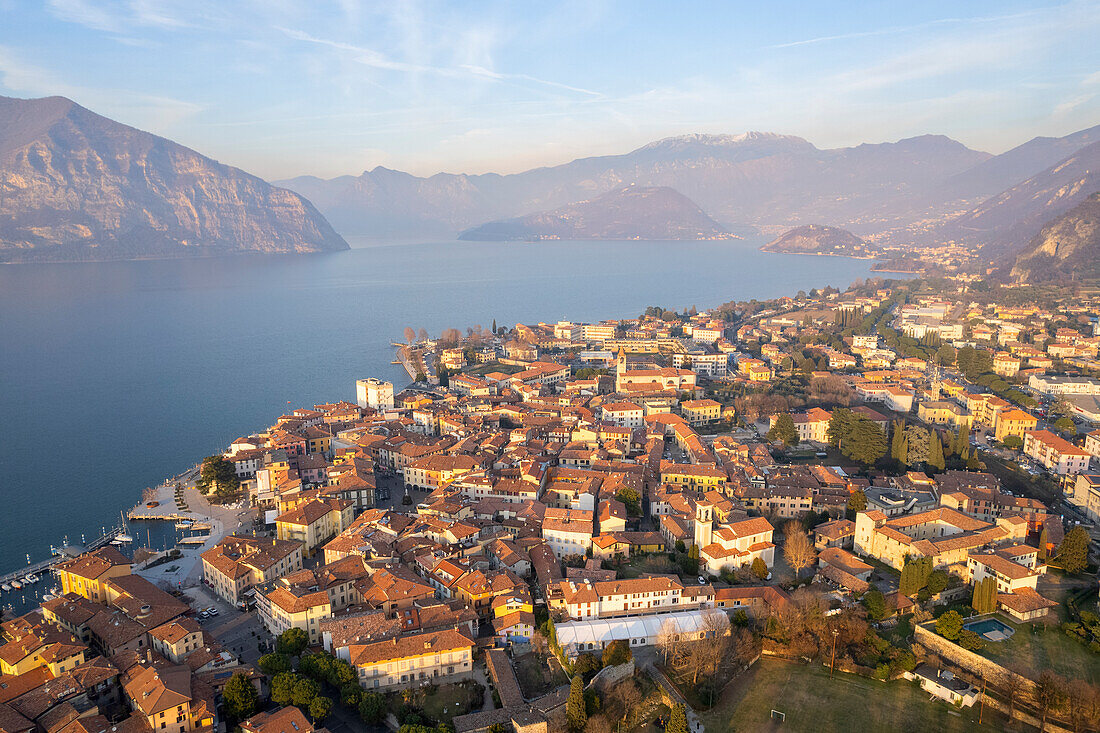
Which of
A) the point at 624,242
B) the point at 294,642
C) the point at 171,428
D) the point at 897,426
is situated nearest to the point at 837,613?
the point at 294,642

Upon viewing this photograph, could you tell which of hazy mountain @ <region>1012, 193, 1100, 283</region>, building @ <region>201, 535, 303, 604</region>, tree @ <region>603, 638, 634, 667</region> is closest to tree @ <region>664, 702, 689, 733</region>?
tree @ <region>603, 638, 634, 667</region>

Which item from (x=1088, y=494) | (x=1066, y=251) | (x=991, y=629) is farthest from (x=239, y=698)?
(x=1066, y=251)

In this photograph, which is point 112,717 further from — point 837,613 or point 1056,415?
point 1056,415

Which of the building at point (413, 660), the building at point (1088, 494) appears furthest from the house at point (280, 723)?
the building at point (1088, 494)

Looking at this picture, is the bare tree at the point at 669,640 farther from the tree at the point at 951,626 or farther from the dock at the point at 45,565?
the dock at the point at 45,565

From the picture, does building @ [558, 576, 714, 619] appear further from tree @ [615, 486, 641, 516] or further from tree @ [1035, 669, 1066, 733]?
tree @ [1035, 669, 1066, 733]
